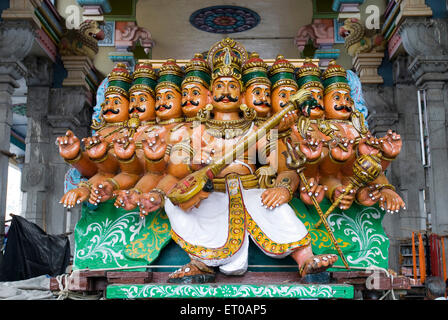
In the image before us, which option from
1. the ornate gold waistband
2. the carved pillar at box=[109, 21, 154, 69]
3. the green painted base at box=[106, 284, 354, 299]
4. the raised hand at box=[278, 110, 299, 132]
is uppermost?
the carved pillar at box=[109, 21, 154, 69]

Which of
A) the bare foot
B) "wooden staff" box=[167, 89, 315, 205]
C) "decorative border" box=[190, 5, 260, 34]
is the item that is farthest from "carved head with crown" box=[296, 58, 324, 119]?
"decorative border" box=[190, 5, 260, 34]

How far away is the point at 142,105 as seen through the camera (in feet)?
13.7

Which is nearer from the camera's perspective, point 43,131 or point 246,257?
point 246,257

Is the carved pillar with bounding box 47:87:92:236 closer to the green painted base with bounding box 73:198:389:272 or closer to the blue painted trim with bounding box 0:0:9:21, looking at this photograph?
the blue painted trim with bounding box 0:0:9:21

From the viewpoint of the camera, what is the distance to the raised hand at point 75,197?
3.58 meters

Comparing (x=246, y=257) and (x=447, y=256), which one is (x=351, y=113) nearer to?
(x=246, y=257)

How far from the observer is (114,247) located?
3.85m

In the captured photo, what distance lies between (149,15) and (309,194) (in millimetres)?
10741

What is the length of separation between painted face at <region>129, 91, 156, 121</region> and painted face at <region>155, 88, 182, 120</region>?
8 centimetres

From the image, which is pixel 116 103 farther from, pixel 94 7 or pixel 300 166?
pixel 94 7

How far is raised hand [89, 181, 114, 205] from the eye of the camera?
3.70 m

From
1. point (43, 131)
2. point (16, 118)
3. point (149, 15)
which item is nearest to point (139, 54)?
point (149, 15)

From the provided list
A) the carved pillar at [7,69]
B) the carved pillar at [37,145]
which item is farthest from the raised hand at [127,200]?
the carved pillar at [37,145]

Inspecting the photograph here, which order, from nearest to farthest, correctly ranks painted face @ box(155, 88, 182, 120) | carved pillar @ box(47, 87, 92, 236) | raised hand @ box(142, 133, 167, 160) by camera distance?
raised hand @ box(142, 133, 167, 160) < painted face @ box(155, 88, 182, 120) < carved pillar @ box(47, 87, 92, 236)
